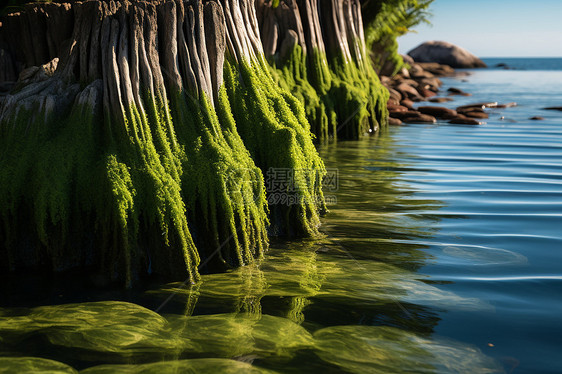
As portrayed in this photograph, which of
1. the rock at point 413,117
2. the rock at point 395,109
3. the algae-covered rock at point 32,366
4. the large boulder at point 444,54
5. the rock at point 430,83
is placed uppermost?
the large boulder at point 444,54

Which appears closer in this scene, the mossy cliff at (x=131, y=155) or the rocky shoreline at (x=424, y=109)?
the mossy cliff at (x=131, y=155)

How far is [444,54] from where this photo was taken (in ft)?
208

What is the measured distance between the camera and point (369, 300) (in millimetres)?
4105

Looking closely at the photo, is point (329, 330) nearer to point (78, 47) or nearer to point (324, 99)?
point (78, 47)

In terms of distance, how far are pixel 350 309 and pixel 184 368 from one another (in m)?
1.28

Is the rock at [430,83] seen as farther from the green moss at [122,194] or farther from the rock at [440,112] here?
the green moss at [122,194]

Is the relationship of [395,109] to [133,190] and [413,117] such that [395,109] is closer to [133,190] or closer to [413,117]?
[413,117]

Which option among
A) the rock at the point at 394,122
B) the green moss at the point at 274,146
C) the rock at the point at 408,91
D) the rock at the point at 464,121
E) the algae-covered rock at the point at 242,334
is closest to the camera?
the algae-covered rock at the point at 242,334

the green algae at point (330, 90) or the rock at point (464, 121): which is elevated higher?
the green algae at point (330, 90)

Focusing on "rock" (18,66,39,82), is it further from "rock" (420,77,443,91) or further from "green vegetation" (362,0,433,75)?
"rock" (420,77,443,91)

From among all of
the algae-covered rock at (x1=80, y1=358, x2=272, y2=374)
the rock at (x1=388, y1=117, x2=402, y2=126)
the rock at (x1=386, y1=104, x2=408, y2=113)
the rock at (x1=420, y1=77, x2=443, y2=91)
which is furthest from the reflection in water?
the rock at (x1=420, y1=77, x2=443, y2=91)

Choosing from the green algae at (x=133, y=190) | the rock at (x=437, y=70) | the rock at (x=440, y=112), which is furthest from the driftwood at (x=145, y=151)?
the rock at (x=437, y=70)

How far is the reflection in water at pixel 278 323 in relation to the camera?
3246 mm

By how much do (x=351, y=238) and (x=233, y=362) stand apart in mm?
2564
